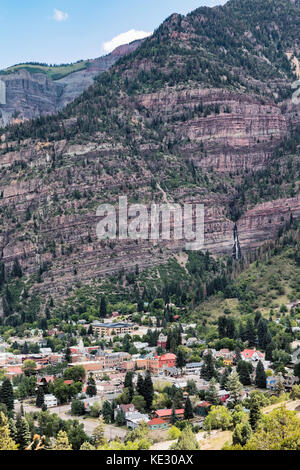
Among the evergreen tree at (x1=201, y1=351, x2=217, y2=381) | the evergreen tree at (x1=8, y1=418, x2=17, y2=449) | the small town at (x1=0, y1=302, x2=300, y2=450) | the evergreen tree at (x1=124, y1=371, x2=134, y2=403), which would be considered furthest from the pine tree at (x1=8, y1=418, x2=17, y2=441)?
the evergreen tree at (x1=201, y1=351, x2=217, y2=381)

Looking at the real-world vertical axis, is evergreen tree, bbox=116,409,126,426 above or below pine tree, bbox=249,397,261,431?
below

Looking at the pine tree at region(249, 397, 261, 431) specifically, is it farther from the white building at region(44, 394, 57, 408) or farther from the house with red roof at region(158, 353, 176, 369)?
the house with red roof at region(158, 353, 176, 369)

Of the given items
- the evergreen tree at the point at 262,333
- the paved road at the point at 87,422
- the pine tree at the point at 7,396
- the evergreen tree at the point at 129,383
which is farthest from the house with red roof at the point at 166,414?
the evergreen tree at the point at 262,333

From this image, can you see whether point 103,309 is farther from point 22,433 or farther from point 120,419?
point 22,433

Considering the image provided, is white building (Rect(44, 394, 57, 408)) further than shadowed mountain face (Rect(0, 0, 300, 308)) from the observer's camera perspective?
No

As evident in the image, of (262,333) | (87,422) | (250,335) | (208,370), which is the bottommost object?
(87,422)

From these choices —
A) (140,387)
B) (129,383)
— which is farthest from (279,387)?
(129,383)

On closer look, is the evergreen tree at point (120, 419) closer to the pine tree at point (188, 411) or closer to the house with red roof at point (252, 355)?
the pine tree at point (188, 411)
